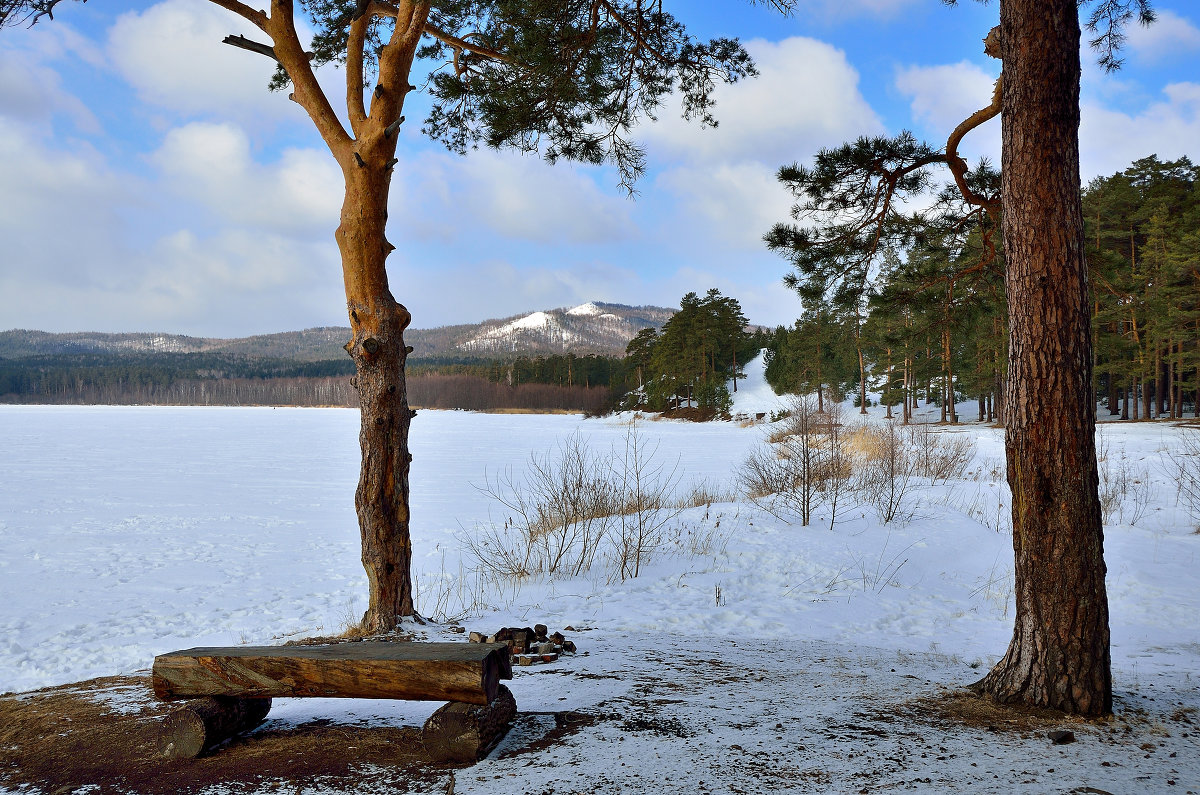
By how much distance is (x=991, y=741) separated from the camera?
121 inches

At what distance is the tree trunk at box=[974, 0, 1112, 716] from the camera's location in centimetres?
343

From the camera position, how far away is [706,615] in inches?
266

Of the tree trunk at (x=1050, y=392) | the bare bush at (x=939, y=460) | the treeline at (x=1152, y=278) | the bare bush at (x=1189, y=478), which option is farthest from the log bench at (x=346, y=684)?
the treeline at (x=1152, y=278)

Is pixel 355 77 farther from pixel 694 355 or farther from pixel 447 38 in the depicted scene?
pixel 694 355

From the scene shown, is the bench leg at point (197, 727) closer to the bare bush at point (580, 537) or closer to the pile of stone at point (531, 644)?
the pile of stone at point (531, 644)

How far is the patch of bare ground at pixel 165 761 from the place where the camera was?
2.86 meters

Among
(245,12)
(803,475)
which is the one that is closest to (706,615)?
(803,475)

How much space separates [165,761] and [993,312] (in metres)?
6.80

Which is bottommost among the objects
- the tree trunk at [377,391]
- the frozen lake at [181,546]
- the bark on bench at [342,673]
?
the frozen lake at [181,546]

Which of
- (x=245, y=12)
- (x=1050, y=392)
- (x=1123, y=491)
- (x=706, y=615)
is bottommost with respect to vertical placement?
(x=706, y=615)

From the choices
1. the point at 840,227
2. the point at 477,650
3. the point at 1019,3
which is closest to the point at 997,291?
the point at 840,227

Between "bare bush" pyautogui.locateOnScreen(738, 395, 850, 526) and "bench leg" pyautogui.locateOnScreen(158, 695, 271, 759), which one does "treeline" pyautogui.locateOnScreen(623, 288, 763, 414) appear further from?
"bench leg" pyautogui.locateOnScreen(158, 695, 271, 759)

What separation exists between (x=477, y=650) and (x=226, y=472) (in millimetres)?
20880

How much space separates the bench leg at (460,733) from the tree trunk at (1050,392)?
255cm
